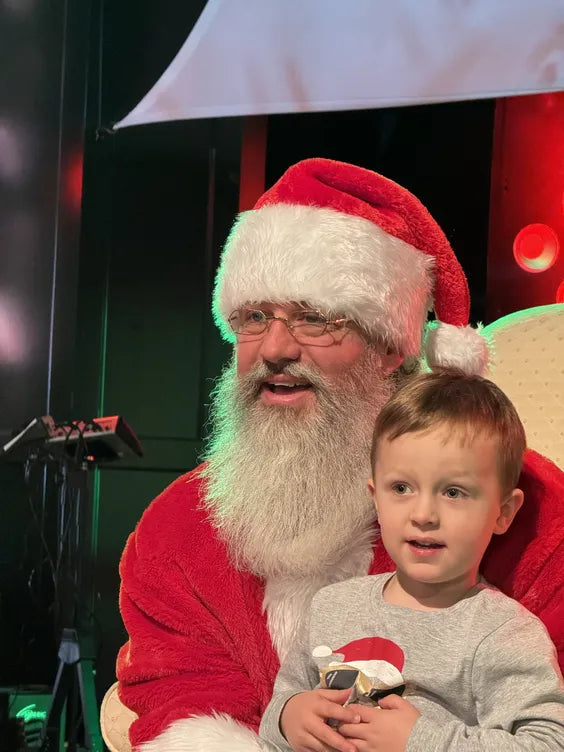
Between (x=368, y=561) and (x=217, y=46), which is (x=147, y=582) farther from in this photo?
(x=217, y=46)

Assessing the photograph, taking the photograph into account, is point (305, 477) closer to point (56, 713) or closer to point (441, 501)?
point (441, 501)

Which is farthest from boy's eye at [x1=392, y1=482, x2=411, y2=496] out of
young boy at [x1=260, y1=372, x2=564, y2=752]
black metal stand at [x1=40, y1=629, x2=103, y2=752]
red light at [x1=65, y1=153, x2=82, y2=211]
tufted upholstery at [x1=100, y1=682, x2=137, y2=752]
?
red light at [x1=65, y1=153, x2=82, y2=211]

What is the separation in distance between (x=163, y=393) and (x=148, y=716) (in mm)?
1809

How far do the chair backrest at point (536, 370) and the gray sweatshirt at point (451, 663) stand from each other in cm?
70

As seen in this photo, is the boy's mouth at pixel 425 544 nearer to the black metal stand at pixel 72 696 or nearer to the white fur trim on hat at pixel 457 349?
the white fur trim on hat at pixel 457 349

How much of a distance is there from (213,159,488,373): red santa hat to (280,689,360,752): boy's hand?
2.05ft

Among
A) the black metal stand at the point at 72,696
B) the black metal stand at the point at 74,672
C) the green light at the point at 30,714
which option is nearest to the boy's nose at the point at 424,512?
the black metal stand at the point at 74,672

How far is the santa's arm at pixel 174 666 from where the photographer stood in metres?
1.40

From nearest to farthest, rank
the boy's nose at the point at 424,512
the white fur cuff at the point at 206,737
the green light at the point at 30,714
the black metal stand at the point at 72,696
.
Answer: the boy's nose at the point at 424,512, the white fur cuff at the point at 206,737, the black metal stand at the point at 72,696, the green light at the point at 30,714

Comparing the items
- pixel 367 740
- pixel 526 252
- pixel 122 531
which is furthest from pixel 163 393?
pixel 367 740

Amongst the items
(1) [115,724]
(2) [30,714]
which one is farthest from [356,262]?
(2) [30,714]

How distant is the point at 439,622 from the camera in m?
1.18

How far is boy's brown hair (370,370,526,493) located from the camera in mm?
1176

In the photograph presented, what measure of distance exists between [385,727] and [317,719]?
95 millimetres
